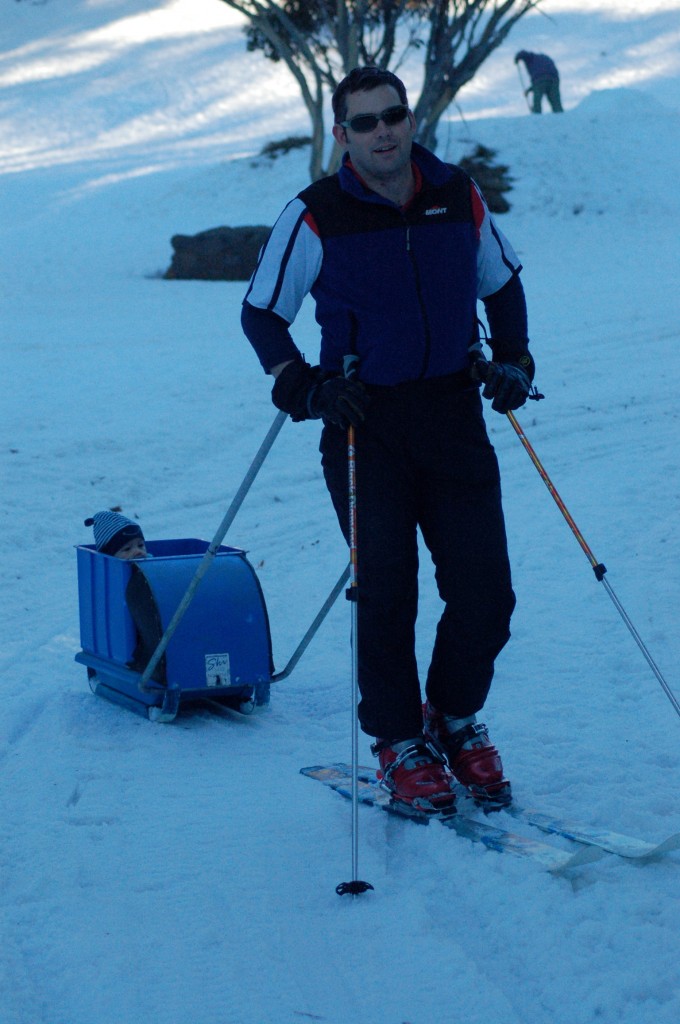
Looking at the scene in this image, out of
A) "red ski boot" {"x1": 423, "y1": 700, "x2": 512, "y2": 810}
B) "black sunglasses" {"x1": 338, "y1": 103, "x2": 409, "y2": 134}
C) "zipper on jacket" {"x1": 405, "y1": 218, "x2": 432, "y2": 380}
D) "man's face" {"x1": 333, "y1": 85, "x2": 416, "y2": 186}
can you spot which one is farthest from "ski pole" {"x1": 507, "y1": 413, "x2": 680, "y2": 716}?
"black sunglasses" {"x1": 338, "y1": 103, "x2": 409, "y2": 134}

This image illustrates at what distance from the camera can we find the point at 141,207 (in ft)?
80.7

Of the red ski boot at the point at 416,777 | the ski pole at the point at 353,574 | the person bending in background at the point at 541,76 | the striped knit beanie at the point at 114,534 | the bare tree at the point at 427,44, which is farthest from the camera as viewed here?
the person bending in background at the point at 541,76

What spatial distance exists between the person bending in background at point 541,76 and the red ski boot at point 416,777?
2534 centimetres

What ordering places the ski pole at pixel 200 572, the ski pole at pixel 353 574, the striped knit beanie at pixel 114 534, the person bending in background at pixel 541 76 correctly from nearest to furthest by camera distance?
the ski pole at pixel 353 574, the ski pole at pixel 200 572, the striped knit beanie at pixel 114 534, the person bending in background at pixel 541 76

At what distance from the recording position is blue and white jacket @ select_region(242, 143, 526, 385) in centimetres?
361

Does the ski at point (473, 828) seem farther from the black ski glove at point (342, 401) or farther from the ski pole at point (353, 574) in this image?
the black ski glove at point (342, 401)

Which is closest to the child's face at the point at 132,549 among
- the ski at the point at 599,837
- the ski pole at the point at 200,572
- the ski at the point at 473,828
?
the ski pole at the point at 200,572

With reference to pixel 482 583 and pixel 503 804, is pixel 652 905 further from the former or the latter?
pixel 482 583

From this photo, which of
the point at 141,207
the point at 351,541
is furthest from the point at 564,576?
the point at 141,207

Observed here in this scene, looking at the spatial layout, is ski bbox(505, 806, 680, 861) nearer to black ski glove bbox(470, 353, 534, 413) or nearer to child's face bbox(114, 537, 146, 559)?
black ski glove bbox(470, 353, 534, 413)

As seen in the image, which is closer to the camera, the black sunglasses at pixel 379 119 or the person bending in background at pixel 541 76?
the black sunglasses at pixel 379 119

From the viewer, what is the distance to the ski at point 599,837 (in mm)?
3170

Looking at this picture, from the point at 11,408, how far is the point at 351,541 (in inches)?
308

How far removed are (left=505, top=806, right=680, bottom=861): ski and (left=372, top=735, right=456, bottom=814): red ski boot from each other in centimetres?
21
